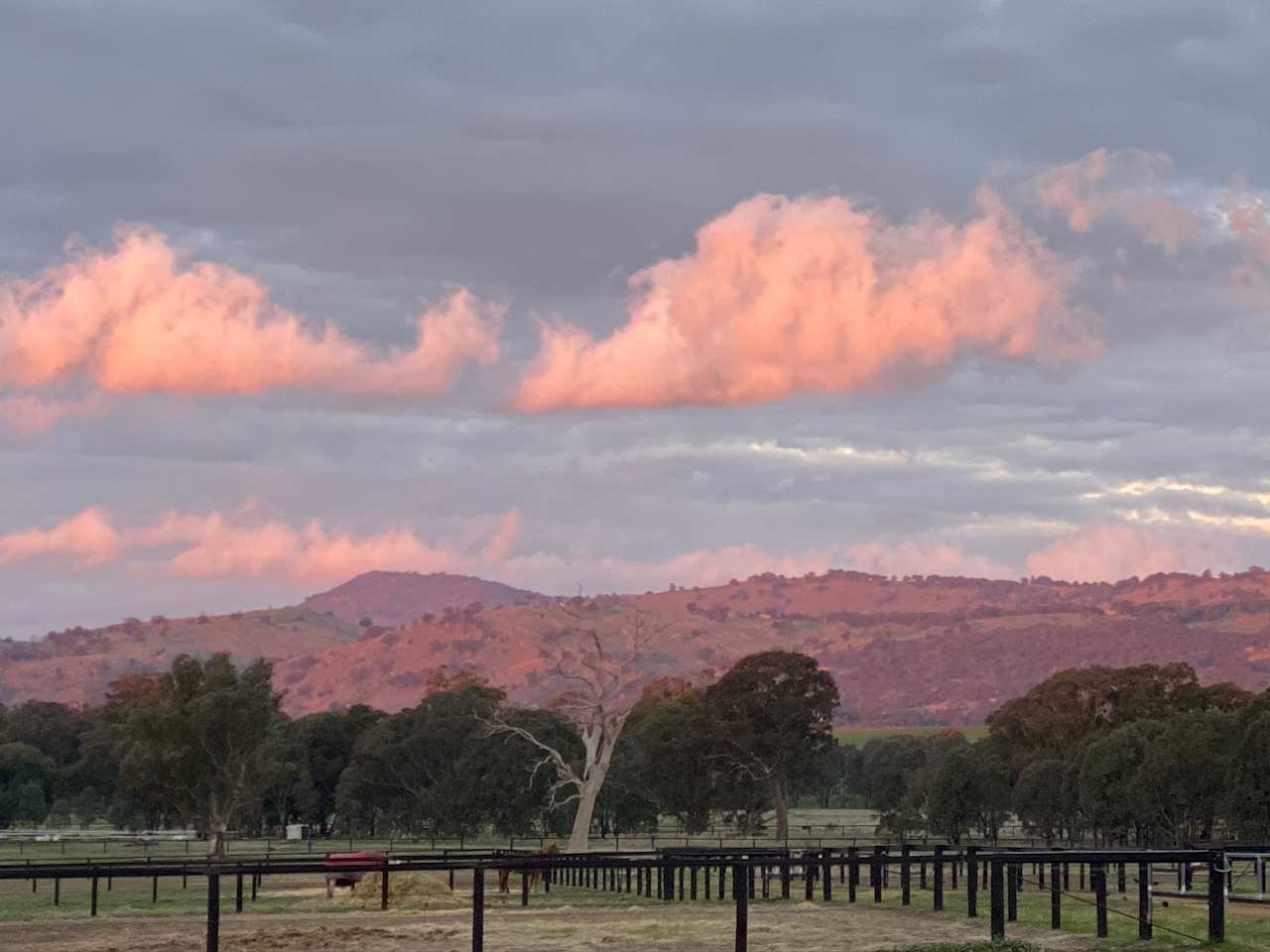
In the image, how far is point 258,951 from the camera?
30.2 metres

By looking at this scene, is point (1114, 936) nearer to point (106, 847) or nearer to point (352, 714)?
point (106, 847)

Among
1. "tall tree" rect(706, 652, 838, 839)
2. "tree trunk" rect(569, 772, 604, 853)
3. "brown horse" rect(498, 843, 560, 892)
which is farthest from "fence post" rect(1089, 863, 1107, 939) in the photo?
"tall tree" rect(706, 652, 838, 839)

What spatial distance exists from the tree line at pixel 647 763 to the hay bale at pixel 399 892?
43.1m

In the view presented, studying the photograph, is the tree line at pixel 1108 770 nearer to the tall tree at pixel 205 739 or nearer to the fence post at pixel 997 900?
the tall tree at pixel 205 739

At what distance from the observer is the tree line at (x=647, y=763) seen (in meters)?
95.4

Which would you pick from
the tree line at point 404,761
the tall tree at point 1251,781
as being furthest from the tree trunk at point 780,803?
the tall tree at point 1251,781

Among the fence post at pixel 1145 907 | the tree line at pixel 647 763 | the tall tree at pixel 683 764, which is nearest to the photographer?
the fence post at pixel 1145 907

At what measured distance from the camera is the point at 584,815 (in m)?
75.5

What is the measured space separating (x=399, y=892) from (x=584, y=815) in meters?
31.3

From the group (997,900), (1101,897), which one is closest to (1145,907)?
(1101,897)

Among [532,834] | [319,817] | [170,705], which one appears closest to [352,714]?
[319,817]

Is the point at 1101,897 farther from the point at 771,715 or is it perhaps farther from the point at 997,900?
the point at 771,715

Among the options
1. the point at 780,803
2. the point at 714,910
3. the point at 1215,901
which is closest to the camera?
the point at 1215,901

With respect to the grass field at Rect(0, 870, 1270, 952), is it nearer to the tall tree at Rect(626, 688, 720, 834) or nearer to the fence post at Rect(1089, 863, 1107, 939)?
the fence post at Rect(1089, 863, 1107, 939)
